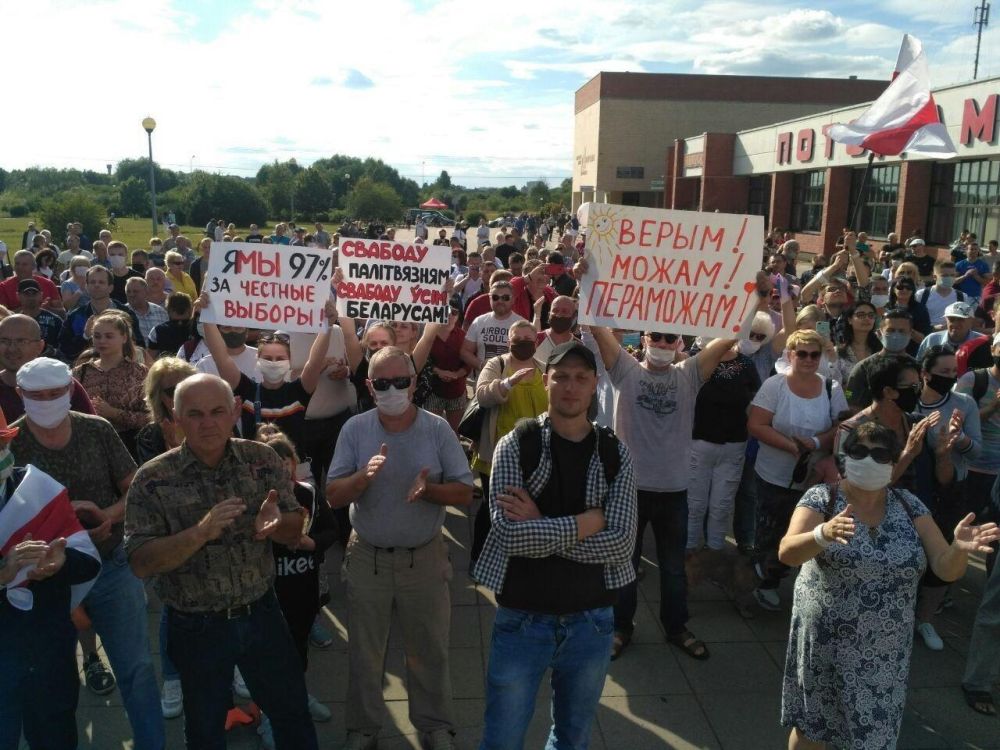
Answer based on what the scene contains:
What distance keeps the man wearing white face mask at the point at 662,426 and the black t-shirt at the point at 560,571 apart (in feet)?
5.49

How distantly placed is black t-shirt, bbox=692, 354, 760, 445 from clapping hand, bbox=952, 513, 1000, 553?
7.95ft

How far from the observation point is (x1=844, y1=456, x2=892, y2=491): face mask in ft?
11.0

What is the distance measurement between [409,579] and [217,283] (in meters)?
2.98

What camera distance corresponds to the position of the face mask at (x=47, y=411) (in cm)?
357

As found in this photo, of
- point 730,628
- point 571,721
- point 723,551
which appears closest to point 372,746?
point 571,721

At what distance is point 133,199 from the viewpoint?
77562mm

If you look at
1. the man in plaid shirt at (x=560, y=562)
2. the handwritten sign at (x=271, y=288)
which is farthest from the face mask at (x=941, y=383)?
the handwritten sign at (x=271, y=288)

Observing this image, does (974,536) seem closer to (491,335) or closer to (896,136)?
(491,335)

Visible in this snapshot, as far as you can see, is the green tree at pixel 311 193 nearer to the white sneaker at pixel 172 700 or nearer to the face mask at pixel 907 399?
the white sneaker at pixel 172 700

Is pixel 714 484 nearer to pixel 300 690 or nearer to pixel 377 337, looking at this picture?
pixel 377 337

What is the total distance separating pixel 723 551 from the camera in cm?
598

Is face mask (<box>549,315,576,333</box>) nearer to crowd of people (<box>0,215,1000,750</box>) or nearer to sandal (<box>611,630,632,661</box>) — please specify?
crowd of people (<box>0,215,1000,750</box>)

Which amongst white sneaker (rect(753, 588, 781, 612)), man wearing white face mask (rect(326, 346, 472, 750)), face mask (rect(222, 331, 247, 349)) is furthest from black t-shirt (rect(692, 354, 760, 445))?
face mask (rect(222, 331, 247, 349))

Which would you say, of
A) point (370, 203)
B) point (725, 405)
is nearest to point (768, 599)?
point (725, 405)
